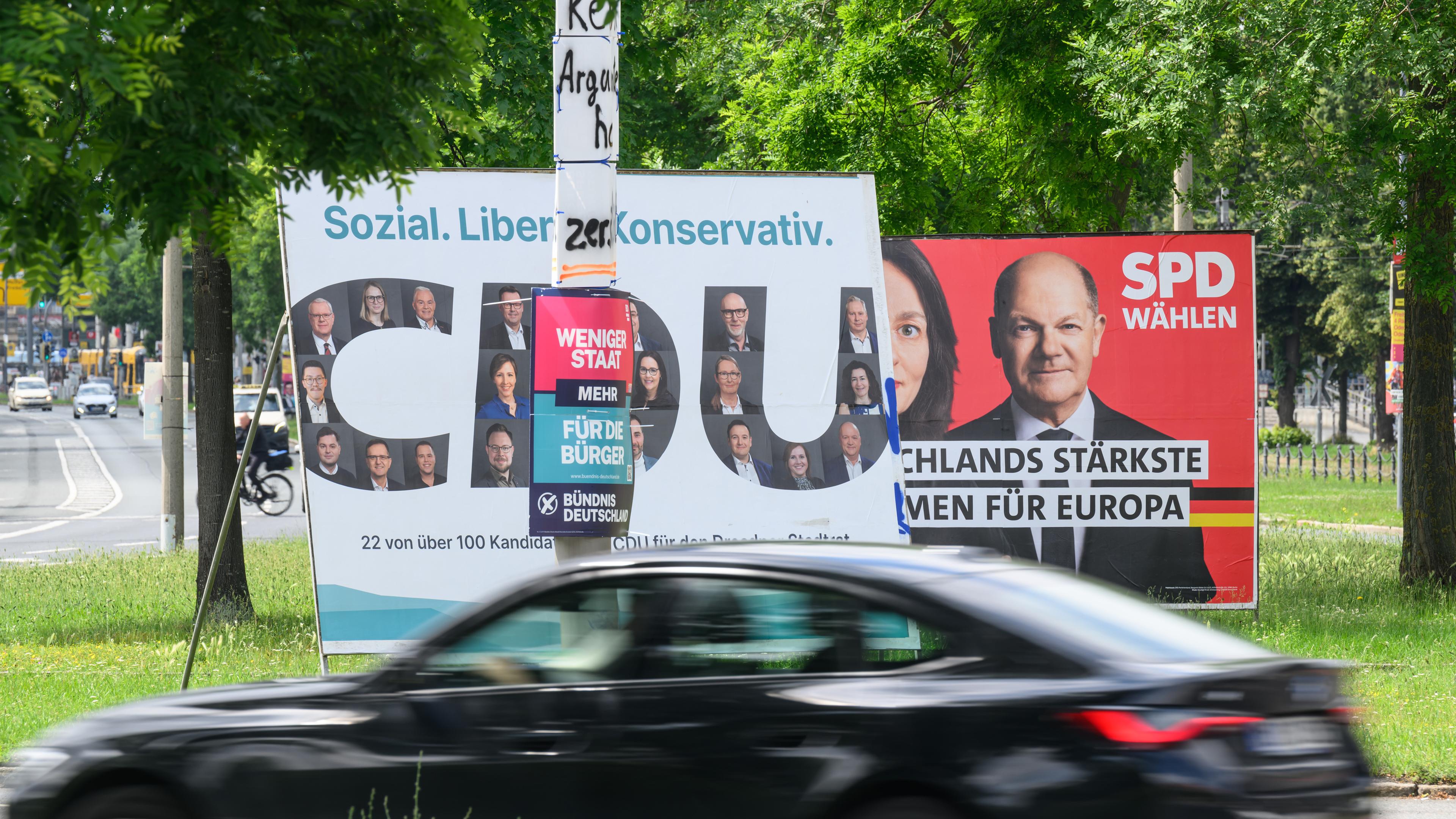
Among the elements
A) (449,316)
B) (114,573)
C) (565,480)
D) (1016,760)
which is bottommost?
(114,573)

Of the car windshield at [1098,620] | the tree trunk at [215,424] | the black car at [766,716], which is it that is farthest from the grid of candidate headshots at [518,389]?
the car windshield at [1098,620]

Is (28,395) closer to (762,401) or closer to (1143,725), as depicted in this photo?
(762,401)

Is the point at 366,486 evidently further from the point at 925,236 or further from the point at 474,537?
the point at 925,236

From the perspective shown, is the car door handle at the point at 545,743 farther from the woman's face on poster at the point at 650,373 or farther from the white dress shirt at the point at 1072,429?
the white dress shirt at the point at 1072,429

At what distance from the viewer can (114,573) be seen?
1714 centimetres

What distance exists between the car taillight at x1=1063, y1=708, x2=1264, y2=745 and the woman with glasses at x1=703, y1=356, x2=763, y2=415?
604cm

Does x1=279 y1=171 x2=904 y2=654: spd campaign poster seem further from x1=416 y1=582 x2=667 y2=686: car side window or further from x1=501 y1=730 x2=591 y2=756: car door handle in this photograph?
x1=501 y1=730 x2=591 y2=756: car door handle

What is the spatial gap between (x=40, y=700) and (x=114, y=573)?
8.33m

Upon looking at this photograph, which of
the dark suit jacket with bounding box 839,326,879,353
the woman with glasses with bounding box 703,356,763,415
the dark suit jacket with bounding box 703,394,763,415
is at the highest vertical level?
the dark suit jacket with bounding box 839,326,879,353

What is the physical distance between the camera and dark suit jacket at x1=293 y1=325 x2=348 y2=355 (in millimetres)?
9664

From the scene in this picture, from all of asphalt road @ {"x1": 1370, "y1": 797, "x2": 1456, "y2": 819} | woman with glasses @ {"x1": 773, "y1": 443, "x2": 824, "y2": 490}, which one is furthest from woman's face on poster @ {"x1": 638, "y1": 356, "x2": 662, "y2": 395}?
asphalt road @ {"x1": 1370, "y1": 797, "x2": 1456, "y2": 819}

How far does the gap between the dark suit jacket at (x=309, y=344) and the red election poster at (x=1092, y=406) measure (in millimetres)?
4753

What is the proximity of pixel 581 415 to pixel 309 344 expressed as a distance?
3573 millimetres

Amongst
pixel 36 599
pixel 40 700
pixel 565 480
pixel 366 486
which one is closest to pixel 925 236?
pixel 366 486
